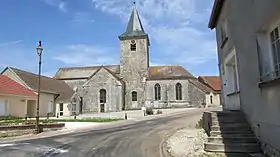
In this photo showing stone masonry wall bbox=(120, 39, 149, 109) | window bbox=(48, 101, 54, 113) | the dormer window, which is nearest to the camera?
window bbox=(48, 101, 54, 113)

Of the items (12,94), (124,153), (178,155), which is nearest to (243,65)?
(178,155)

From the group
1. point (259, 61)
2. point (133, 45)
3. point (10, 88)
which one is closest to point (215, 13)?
point (259, 61)

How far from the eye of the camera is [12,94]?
27.8m

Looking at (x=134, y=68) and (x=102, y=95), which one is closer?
(x=102, y=95)

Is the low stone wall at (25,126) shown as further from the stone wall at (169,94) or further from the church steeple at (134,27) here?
the church steeple at (134,27)

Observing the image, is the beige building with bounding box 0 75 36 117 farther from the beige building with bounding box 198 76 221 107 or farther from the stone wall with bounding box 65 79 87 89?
the beige building with bounding box 198 76 221 107

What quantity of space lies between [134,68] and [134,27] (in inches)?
373

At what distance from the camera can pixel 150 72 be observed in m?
53.1

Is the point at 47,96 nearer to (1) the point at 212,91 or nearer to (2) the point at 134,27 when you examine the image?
(2) the point at 134,27

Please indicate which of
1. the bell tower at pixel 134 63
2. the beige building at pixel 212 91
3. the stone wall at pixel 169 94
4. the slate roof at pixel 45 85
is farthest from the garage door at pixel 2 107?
the beige building at pixel 212 91

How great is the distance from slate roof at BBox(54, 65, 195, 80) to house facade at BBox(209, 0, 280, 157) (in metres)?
40.6

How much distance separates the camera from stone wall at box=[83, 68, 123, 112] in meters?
47.8

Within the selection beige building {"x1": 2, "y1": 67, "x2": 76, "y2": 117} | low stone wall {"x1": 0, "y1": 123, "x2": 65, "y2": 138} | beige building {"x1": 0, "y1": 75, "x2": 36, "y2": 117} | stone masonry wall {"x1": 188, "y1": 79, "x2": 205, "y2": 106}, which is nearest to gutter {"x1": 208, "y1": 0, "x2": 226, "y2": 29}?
low stone wall {"x1": 0, "y1": 123, "x2": 65, "y2": 138}

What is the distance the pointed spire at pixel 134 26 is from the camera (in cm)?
5413
